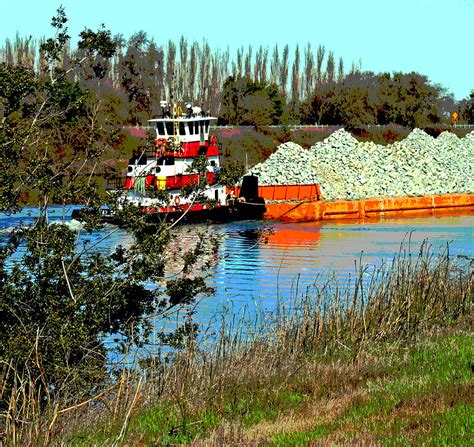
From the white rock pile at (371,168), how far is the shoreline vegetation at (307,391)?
179 ft

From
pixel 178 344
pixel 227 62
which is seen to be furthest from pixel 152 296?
pixel 227 62

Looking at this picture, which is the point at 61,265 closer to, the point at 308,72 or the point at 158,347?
the point at 158,347

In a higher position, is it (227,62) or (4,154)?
(227,62)

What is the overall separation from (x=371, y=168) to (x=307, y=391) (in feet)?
231

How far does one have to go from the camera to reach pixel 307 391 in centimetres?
1248

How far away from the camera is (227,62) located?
423 feet

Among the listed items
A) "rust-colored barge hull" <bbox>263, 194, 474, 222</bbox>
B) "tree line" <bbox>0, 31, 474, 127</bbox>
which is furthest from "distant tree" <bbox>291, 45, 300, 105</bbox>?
"rust-colored barge hull" <bbox>263, 194, 474, 222</bbox>

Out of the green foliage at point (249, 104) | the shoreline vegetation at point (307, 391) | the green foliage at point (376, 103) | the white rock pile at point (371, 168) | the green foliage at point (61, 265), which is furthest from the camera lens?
the green foliage at point (376, 103)

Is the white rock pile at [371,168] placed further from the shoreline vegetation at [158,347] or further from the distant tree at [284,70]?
the shoreline vegetation at [158,347]

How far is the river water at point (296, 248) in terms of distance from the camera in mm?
32125

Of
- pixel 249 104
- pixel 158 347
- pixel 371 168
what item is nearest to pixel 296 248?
pixel 158 347

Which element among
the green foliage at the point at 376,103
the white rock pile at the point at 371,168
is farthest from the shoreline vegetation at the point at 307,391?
the green foliage at the point at 376,103

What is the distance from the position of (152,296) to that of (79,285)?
1.29m

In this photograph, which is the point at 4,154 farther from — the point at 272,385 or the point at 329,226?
the point at 329,226
